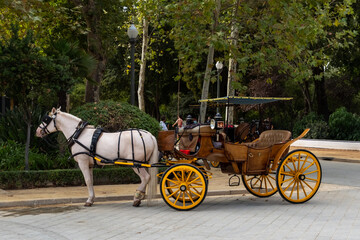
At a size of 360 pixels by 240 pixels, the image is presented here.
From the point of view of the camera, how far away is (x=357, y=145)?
29.1 metres

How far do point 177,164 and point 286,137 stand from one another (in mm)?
2674

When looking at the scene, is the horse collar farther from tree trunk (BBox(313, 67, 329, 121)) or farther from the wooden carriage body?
tree trunk (BBox(313, 67, 329, 121))

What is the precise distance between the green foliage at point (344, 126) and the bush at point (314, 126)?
58 centimetres

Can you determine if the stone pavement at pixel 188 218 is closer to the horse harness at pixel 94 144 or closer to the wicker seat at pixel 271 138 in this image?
the horse harness at pixel 94 144

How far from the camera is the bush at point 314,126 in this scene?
32500mm

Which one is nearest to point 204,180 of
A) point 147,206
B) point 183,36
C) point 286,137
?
point 147,206

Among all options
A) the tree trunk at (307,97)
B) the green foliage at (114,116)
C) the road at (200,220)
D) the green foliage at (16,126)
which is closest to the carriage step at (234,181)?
the road at (200,220)

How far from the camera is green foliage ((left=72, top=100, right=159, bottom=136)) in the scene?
13.7 meters

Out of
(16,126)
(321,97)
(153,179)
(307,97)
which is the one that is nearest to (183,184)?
(153,179)

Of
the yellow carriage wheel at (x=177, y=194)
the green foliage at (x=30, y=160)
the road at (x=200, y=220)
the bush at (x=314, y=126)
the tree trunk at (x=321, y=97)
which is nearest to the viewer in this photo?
the road at (x=200, y=220)

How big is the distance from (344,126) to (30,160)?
22.1 metres

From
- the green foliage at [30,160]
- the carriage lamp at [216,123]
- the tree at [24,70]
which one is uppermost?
the tree at [24,70]

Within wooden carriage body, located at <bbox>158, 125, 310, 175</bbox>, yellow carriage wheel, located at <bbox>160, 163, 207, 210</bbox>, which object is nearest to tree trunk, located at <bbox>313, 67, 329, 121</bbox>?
wooden carriage body, located at <bbox>158, 125, 310, 175</bbox>

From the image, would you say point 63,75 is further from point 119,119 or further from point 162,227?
point 162,227
